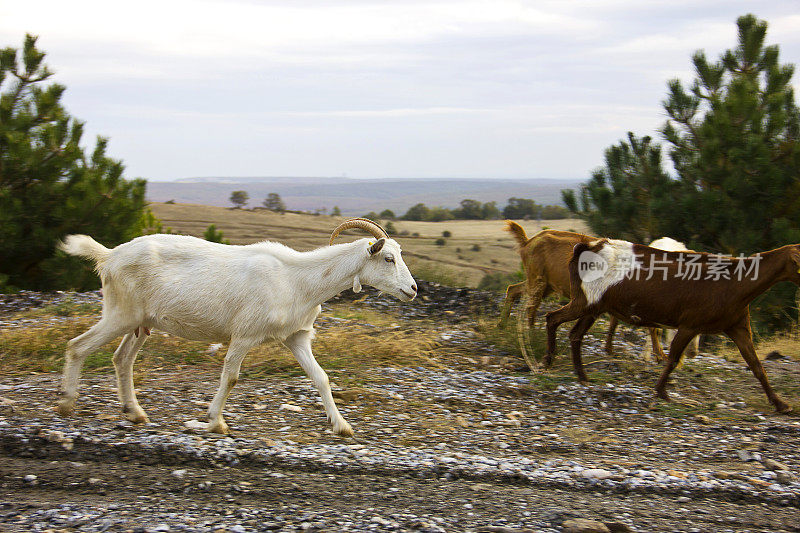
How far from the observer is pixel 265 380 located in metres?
7.92

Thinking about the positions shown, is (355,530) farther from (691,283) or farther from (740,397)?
(740,397)

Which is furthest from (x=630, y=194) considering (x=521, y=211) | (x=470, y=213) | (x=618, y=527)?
(x=470, y=213)

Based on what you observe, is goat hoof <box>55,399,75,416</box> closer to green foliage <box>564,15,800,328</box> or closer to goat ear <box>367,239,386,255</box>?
goat ear <box>367,239,386,255</box>

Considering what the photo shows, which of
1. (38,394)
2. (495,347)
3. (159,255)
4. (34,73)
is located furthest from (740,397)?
(34,73)

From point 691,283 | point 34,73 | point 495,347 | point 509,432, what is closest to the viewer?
point 509,432

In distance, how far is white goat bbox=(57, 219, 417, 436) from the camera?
19.6 ft

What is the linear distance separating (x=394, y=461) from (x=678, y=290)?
4022mm

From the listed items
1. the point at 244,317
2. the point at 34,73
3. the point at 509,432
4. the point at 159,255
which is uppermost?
the point at 34,73

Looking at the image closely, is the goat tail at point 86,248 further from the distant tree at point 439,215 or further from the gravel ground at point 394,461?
the distant tree at point 439,215

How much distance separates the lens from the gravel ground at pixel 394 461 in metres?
4.55

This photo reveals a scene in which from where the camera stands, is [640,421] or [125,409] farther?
[640,421]

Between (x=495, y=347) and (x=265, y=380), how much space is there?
342cm

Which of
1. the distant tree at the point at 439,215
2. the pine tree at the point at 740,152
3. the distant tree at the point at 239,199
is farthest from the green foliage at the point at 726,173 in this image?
the distant tree at the point at 439,215

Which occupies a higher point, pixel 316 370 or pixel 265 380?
pixel 316 370
